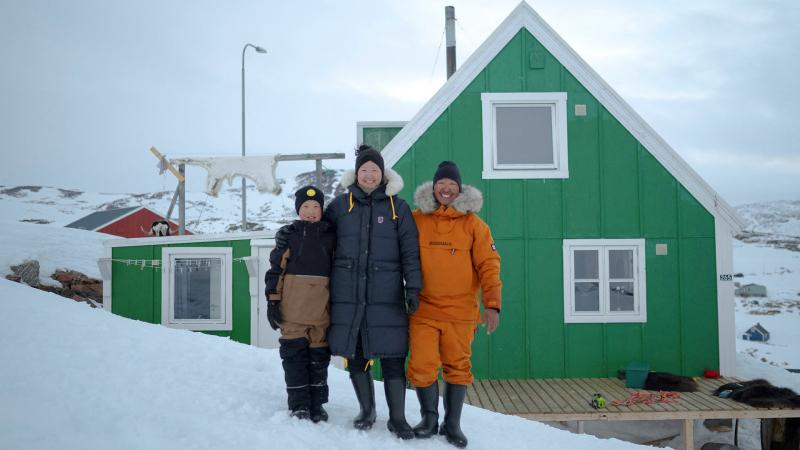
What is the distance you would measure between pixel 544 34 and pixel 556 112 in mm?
1143

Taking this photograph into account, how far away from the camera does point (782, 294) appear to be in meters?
26.1

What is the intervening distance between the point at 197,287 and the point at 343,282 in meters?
6.08

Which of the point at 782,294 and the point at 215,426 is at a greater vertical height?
the point at 215,426

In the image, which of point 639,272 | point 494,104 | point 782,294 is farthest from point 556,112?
point 782,294

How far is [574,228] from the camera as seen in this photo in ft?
24.6

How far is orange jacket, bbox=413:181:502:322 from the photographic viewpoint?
346cm

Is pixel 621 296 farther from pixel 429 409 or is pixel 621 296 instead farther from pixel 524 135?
pixel 429 409

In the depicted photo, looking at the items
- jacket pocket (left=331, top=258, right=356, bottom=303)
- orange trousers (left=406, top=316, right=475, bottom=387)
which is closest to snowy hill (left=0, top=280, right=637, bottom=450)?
orange trousers (left=406, top=316, right=475, bottom=387)

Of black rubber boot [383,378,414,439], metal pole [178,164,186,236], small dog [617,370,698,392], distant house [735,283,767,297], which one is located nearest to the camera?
black rubber boot [383,378,414,439]

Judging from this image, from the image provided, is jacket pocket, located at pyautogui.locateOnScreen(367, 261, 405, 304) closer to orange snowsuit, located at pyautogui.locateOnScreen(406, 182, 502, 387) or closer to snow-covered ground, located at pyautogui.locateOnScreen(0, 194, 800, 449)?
orange snowsuit, located at pyautogui.locateOnScreen(406, 182, 502, 387)

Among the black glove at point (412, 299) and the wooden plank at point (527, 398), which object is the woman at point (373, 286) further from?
the wooden plank at point (527, 398)

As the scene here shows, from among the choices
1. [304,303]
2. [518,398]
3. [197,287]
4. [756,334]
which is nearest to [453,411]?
[304,303]

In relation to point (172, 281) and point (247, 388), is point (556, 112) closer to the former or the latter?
point (247, 388)

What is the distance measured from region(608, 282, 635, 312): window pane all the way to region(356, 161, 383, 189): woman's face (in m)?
5.37
